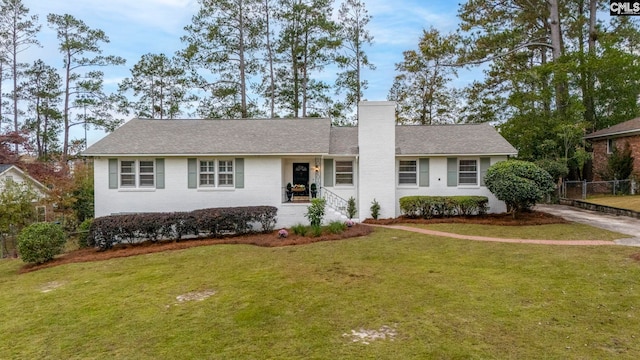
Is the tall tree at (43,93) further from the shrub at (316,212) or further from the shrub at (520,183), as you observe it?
the shrub at (520,183)

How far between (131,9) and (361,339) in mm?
18478

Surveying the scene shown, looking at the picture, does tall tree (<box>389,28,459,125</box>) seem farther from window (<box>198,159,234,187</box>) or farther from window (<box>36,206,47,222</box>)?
window (<box>36,206,47,222</box>)

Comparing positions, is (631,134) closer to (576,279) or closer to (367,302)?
(576,279)

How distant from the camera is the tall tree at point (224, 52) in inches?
995

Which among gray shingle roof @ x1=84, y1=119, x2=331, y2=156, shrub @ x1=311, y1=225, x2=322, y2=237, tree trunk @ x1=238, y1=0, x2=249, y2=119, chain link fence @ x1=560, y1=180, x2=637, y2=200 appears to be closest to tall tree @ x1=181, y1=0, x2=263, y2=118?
tree trunk @ x1=238, y1=0, x2=249, y2=119

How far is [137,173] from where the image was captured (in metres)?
15.1

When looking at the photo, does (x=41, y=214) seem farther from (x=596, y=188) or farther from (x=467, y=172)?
(x=596, y=188)

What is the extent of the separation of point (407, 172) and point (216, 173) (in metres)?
9.11

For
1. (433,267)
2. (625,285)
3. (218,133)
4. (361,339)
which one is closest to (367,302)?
(361,339)

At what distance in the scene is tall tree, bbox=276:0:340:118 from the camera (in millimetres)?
26841

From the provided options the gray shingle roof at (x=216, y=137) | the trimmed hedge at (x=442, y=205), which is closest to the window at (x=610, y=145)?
the trimmed hedge at (x=442, y=205)

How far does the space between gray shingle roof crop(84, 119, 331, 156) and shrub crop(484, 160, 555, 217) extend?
758 centimetres

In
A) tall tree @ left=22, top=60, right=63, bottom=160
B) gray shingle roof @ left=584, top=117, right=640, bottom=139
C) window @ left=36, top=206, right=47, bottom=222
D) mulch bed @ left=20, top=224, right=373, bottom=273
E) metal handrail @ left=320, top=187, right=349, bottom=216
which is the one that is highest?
tall tree @ left=22, top=60, right=63, bottom=160

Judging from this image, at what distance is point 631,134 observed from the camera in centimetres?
2023
